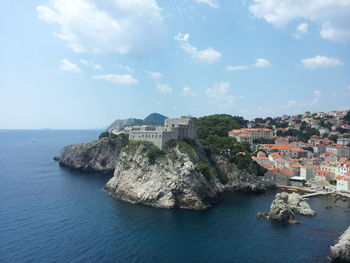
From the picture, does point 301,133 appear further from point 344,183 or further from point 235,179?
point 235,179

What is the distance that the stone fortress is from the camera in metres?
59.2

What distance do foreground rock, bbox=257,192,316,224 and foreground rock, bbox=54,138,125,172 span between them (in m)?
53.3

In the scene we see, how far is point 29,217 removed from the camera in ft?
141

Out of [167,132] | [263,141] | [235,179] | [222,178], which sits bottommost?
[235,179]

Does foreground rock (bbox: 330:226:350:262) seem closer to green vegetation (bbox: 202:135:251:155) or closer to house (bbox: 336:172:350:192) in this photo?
house (bbox: 336:172:350:192)

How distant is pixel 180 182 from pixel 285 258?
73.5 feet

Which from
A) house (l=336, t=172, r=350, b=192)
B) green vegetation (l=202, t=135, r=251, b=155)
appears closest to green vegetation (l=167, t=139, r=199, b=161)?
green vegetation (l=202, t=135, r=251, b=155)

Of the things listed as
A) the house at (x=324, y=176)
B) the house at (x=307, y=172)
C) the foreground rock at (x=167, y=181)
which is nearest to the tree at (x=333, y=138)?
the house at (x=307, y=172)

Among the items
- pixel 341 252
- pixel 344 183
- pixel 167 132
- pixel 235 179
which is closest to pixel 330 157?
pixel 344 183

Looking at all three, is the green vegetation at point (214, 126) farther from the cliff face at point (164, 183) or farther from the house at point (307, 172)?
the cliff face at point (164, 183)

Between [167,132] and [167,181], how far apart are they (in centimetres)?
1224

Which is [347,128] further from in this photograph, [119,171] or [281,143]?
[119,171]

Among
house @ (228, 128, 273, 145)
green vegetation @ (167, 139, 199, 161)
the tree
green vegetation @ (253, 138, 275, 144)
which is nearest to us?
green vegetation @ (167, 139, 199, 161)

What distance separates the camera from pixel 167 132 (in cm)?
5972
